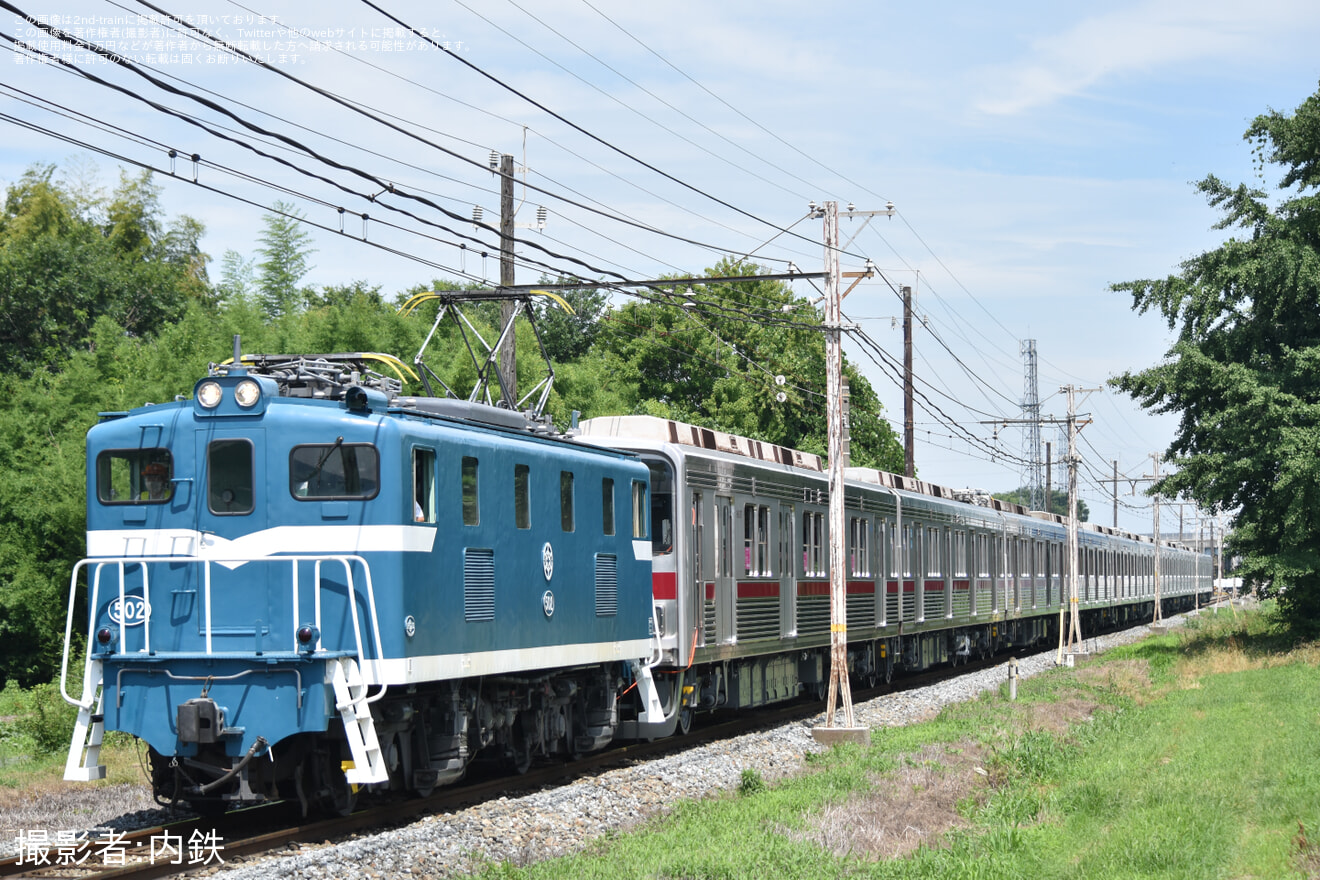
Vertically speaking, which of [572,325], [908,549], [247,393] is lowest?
[908,549]

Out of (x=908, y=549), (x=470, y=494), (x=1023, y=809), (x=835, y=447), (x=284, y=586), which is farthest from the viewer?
(x=908, y=549)

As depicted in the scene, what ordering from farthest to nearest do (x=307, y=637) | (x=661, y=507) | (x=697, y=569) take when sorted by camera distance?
1. (x=697, y=569)
2. (x=661, y=507)
3. (x=307, y=637)

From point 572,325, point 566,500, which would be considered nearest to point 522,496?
point 566,500

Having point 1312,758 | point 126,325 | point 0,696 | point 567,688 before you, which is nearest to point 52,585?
point 0,696

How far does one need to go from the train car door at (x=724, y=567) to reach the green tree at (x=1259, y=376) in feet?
55.7

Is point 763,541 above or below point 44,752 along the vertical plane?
above

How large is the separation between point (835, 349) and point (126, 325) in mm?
37254

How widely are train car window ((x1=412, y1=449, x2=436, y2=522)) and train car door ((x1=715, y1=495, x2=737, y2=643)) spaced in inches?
298

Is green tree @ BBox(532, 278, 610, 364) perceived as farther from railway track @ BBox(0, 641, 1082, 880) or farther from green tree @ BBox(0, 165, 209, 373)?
railway track @ BBox(0, 641, 1082, 880)

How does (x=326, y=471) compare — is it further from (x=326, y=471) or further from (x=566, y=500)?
(x=566, y=500)

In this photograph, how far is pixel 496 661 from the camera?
45.8 ft

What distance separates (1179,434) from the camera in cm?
3644

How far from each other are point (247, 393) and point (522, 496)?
3.28 meters

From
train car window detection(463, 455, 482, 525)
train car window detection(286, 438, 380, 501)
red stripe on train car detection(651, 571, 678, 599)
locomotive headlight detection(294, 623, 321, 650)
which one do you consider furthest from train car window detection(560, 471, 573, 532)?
locomotive headlight detection(294, 623, 321, 650)
